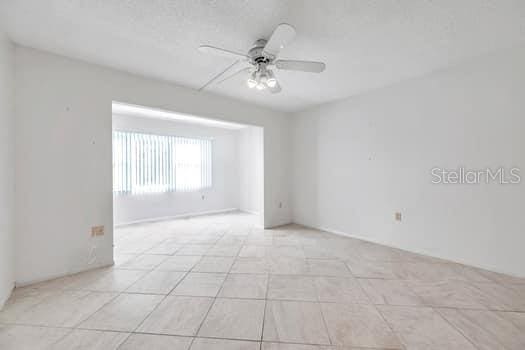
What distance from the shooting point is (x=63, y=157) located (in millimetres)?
2232

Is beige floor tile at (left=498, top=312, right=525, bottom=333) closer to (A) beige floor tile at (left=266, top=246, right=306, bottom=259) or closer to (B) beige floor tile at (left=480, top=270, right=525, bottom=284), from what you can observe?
(B) beige floor tile at (left=480, top=270, right=525, bottom=284)

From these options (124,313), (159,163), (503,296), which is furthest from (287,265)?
(159,163)

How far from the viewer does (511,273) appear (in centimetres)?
218

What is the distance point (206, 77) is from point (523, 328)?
384 centimetres

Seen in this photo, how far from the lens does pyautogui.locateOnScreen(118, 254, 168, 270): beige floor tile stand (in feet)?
8.11

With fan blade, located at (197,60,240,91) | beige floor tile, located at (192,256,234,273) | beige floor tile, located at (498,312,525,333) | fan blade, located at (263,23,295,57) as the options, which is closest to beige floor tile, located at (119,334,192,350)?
beige floor tile, located at (192,256,234,273)

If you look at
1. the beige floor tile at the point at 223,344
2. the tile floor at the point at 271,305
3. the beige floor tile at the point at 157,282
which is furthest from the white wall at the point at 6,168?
the beige floor tile at the point at 223,344

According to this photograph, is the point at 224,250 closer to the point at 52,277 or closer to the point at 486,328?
the point at 52,277

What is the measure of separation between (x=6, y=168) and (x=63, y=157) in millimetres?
433

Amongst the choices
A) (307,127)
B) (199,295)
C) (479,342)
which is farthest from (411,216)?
(199,295)

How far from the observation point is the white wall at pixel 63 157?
2.05 metres

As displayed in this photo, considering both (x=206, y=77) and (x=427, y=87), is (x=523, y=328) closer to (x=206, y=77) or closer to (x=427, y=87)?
(x=427, y=87)

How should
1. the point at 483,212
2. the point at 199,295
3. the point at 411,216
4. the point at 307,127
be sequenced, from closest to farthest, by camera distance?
the point at 199,295 → the point at 483,212 → the point at 411,216 → the point at 307,127

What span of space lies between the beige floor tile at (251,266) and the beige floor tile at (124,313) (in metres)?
0.87
